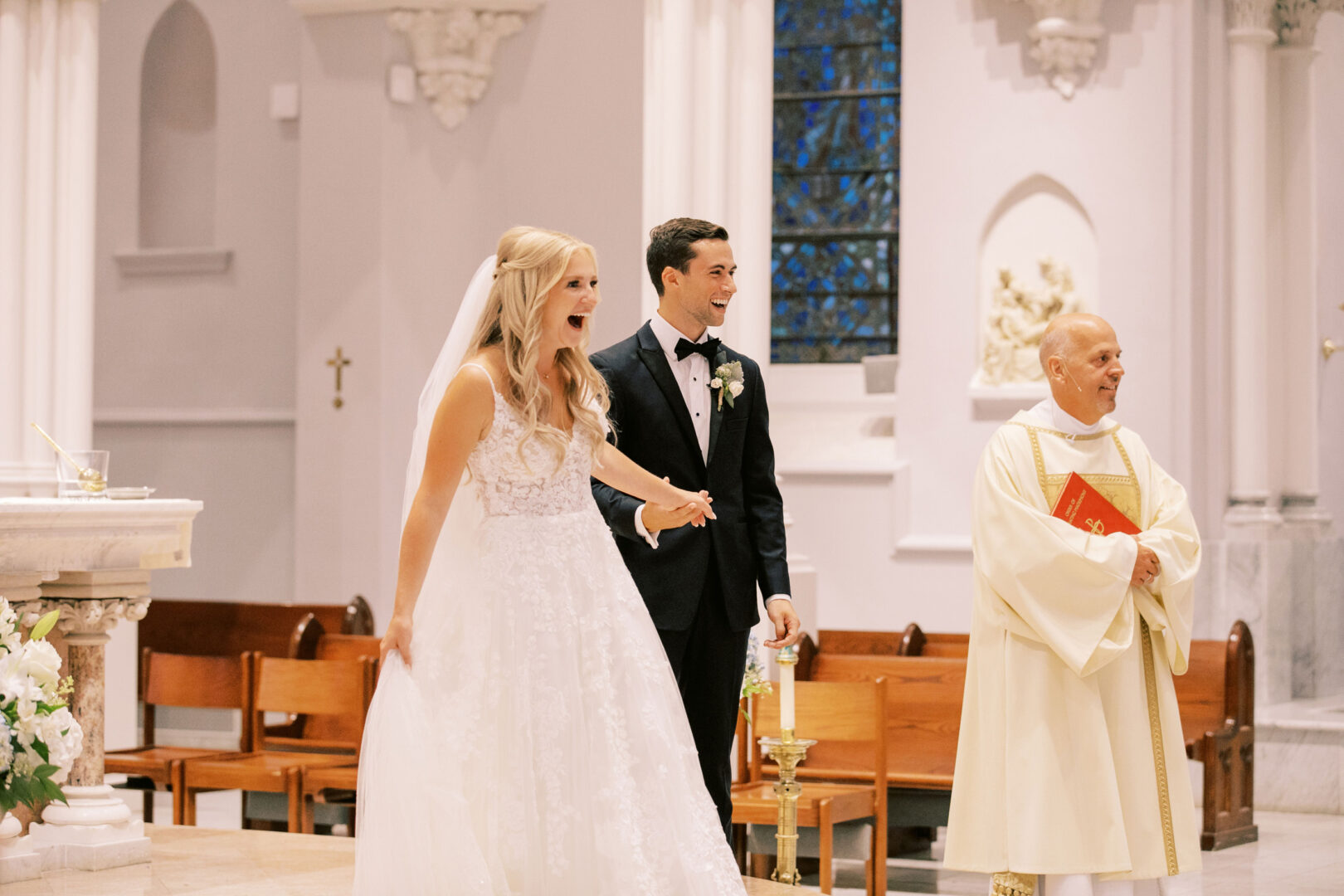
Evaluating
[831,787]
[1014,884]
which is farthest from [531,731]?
[831,787]

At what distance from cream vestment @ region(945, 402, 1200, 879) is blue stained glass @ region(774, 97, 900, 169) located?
246 inches

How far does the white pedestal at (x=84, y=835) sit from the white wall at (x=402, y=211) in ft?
15.5

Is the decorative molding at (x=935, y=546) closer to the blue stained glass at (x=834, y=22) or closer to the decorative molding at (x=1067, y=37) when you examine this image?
the decorative molding at (x=1067, y=37)

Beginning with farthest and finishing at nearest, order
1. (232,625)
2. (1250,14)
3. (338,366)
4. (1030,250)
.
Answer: (338,366) < (1030,250) < (1250,14) < (232,625)

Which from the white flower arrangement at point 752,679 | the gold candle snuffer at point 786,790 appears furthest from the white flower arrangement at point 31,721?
the white flower arrangement at point 752,679

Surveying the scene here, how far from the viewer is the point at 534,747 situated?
358 centimetres

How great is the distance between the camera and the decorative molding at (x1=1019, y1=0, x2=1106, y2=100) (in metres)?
8.90

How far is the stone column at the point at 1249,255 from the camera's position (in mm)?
8984

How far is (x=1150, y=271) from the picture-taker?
8.91m

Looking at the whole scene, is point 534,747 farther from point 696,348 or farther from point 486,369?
point 696,348

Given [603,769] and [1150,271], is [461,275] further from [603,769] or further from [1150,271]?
[603,769]

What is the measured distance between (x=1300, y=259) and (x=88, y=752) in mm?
7007

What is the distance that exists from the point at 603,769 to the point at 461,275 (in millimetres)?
6395

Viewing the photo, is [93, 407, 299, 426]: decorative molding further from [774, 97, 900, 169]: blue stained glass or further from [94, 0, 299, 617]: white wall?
[774, 97, 900, 169]: blue stained glass
